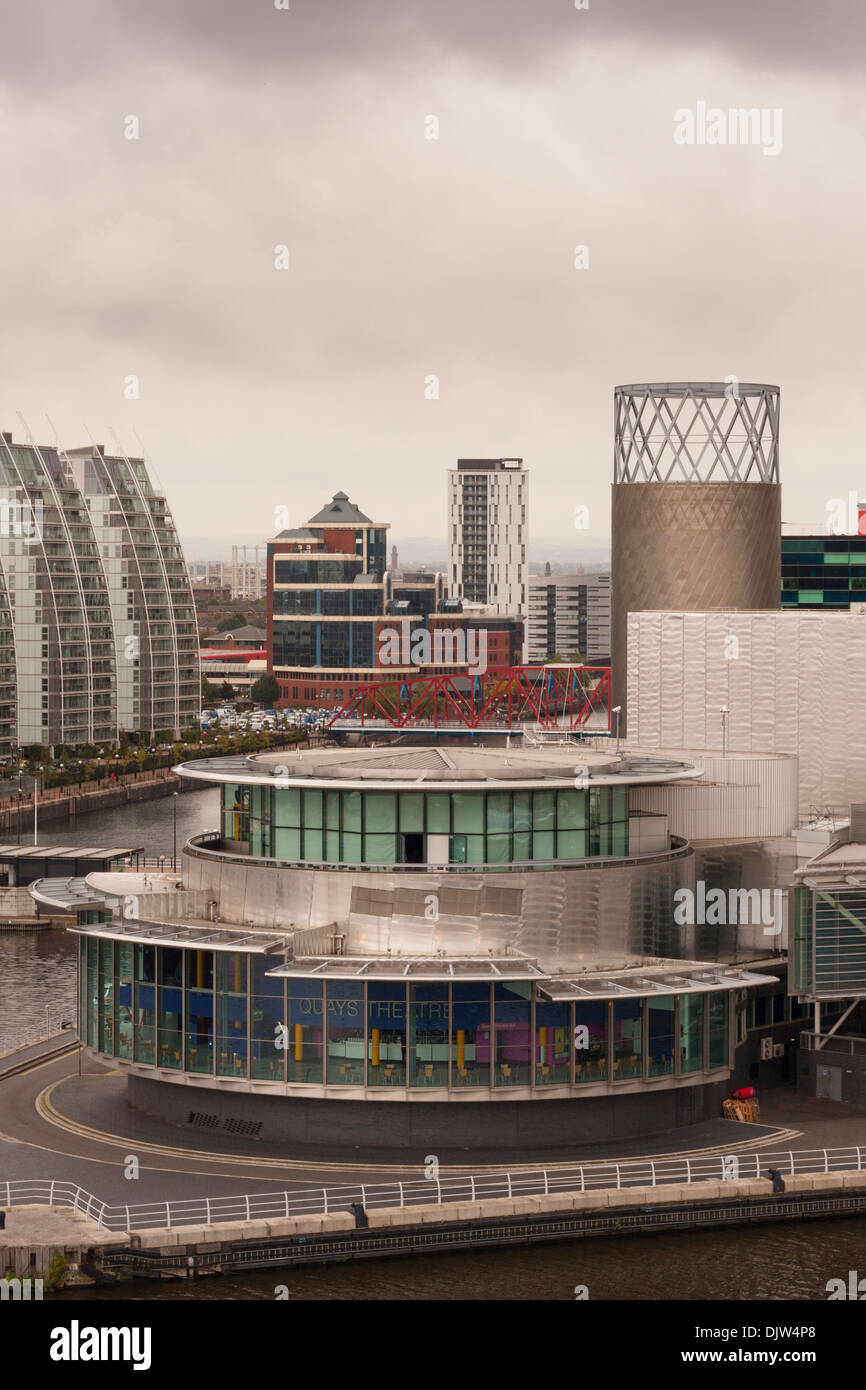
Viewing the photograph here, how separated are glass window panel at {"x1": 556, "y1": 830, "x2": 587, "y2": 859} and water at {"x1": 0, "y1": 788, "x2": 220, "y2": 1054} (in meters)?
20.7

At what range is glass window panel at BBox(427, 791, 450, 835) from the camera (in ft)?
163

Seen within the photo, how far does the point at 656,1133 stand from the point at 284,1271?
10.9 meters

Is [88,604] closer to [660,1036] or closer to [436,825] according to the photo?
[436,825]

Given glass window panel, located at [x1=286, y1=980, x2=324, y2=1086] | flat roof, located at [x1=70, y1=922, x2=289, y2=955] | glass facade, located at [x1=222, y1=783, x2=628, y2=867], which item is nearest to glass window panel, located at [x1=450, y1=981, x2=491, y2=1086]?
glass window panel, located at [x1=286, y1=980, x2=324, y2=1086]

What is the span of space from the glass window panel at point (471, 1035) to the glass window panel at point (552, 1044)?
115cm

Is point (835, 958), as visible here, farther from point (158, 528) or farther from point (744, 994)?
point (158, 528)

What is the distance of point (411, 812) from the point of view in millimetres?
49719

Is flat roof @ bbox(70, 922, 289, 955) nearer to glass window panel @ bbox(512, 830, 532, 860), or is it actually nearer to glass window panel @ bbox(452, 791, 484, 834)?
glass window panel @ bbox(452, 791, 484, 834)

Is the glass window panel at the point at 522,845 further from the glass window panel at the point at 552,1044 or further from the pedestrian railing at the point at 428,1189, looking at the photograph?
the pedestrian railing at the point at 428,1189

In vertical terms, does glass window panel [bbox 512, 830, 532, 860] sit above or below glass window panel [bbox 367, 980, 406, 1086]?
above

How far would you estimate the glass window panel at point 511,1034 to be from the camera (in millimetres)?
46500

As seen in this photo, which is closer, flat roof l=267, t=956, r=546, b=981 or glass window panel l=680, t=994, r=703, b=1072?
flat roof l=267, t=956, r=546, b=981

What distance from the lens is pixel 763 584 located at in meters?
93.7
